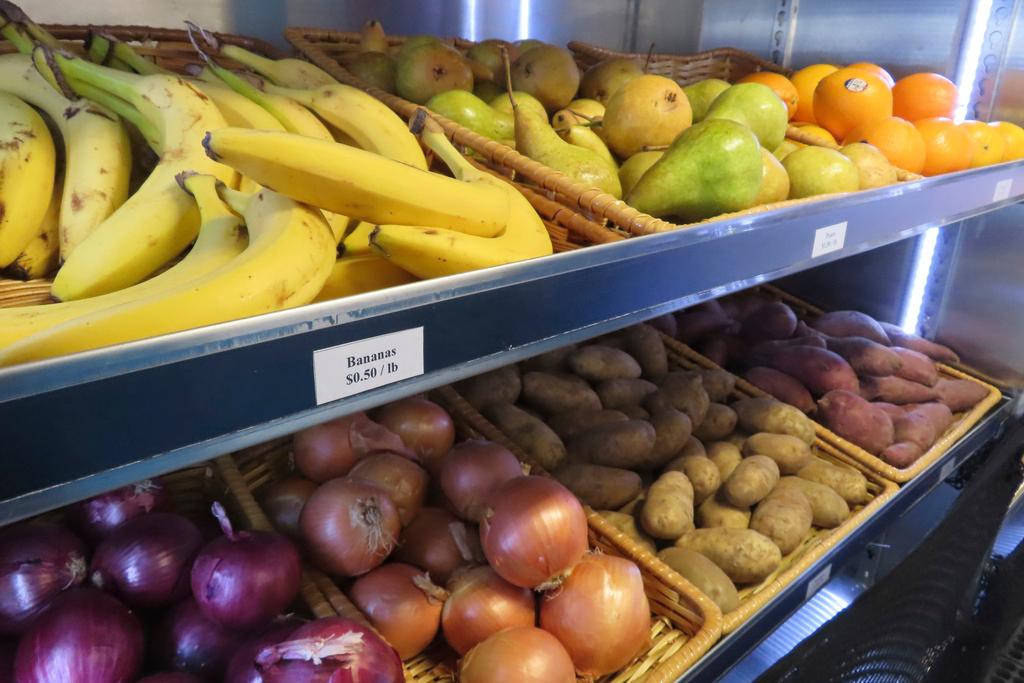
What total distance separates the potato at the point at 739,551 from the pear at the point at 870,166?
1.68 ft

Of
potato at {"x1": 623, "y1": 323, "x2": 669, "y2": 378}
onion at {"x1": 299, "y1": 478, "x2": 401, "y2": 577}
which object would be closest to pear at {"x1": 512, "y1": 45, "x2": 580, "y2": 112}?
potato at {"x1": 623, "y1": 323, "x2": 669, "y2": 378}

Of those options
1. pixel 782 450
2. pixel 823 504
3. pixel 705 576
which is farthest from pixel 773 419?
pixel 705 576

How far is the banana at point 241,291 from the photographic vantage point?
0.36 metres

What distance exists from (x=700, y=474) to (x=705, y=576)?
0.66 ft

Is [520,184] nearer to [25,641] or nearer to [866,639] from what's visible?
[25,641]

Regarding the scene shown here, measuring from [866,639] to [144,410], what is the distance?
92 cm

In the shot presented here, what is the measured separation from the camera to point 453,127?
84cm

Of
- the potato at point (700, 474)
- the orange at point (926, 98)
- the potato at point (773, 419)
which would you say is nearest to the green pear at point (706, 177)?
the potato at point (700, 474)

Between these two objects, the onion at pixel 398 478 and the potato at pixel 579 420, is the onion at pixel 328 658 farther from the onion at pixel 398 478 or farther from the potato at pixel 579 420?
the potato at pixel 579 420

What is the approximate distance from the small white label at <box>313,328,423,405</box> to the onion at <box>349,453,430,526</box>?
1.26ft

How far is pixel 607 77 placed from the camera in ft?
3.76

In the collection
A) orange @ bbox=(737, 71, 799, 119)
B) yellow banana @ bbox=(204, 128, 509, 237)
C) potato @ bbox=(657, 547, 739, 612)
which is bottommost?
potato @ bbox=(657, 547, 739, 612)

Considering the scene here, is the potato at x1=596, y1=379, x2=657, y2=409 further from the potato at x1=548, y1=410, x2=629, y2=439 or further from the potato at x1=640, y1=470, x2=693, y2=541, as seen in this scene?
the potato at x1=640, y1=470, x2=693, y2=541

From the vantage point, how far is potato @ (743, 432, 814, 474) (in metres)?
1.15
